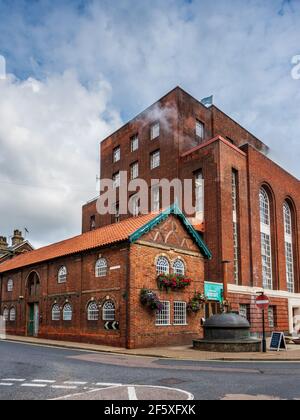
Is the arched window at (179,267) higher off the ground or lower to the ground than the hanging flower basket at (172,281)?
higher

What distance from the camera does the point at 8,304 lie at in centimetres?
3484

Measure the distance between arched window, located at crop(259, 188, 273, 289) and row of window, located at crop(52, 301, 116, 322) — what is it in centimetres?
1558

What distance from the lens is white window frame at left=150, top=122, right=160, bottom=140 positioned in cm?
3875

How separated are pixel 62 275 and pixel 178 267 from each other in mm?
7957

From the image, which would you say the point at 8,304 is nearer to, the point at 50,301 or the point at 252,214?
the point at 50,301

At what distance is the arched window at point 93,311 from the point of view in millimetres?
23312

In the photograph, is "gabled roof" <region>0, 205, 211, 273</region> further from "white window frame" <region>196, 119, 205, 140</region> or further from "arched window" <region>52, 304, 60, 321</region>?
"white window frame" <region>196, 119, 205, 140</region>

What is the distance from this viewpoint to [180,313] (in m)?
A: 24.0

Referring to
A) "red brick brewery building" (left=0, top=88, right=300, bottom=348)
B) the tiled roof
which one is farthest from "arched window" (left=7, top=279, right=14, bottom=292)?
the tiled roof

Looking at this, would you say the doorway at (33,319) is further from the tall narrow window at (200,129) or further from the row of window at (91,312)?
the tall narrow window at (200,129)

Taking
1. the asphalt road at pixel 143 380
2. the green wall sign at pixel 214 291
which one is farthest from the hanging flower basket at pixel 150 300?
the asphalt road at pixel 143 380

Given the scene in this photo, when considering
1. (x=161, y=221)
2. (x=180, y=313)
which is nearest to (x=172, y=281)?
(x=180, y=313)

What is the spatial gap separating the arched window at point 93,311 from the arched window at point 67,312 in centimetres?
212
